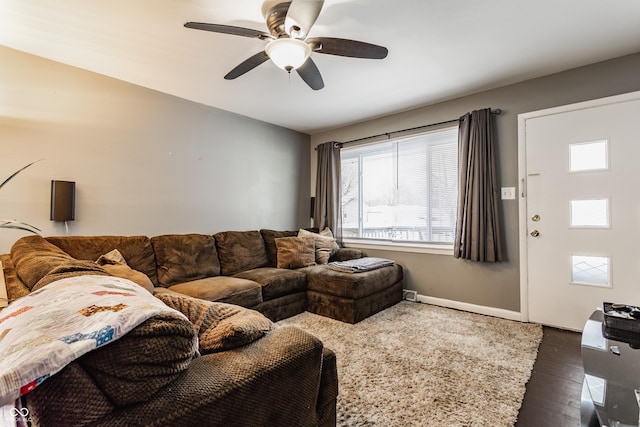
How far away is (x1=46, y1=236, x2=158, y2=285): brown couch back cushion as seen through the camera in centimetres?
240

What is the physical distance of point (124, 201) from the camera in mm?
3045

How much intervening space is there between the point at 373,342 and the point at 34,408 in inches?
90.0

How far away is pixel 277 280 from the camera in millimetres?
3080

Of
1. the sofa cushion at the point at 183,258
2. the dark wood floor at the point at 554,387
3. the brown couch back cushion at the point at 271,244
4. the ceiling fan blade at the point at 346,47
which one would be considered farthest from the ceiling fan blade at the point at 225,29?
the dark wood floor at the point at 554,387

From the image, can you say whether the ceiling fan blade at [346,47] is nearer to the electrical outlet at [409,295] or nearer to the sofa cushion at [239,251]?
the sofa cushion at [239,251]

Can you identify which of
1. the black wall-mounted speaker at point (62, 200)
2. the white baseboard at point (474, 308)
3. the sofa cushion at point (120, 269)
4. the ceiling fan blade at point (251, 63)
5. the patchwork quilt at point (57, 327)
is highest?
the ceiling fan blade at point (251, 63)

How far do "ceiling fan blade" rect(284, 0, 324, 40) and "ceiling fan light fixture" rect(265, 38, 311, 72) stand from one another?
0.06 metres

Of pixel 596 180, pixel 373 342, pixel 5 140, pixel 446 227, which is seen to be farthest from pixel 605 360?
pixel 5 140

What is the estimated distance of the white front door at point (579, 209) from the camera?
2.54 m

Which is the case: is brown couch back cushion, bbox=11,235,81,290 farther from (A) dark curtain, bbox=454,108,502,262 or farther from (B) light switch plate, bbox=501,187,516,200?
(B) light switch plate, bbox=501,187,516,200

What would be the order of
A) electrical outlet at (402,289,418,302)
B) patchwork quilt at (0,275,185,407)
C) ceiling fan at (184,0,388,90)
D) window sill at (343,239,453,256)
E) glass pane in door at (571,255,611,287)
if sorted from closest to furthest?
patchwork quilt at (0,275,185,407) < ceiling fan at (184,0,388,90) < glass pane in door at (571,255,611,287) < window sill at (343,239,453,256) < electrical outlet at (402,289,418,302)

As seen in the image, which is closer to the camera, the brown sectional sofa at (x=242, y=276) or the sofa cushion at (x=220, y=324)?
the sofa cushion at (x=220, y=324)

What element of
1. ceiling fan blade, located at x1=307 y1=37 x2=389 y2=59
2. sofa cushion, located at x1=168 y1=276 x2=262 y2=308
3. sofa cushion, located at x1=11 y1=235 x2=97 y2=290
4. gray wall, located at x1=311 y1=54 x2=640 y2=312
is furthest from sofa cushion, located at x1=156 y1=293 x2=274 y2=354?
gray wall, located at x1=311 y1=54 x2=640 y2=312

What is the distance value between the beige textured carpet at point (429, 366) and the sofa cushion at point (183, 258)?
107cm
